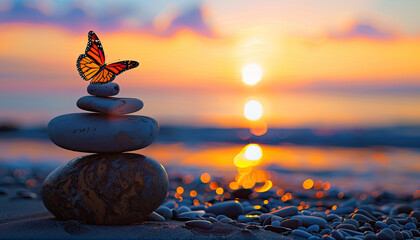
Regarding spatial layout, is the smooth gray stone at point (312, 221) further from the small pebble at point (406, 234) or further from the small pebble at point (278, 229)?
the small pebble at point (406, 234)

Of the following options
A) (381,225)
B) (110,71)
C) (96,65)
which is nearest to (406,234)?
(381,225)

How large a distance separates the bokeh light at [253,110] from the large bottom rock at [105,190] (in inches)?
1187

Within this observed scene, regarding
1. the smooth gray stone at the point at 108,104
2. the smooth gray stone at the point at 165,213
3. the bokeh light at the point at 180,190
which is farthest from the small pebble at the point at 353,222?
the bokeh light at the point at 180,190

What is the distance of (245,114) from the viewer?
37.3 meters

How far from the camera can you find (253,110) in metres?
39.8

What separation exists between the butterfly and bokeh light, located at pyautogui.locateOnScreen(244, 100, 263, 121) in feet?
97.3

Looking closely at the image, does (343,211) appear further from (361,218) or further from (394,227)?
(394,227)

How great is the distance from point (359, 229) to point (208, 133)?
22.2m

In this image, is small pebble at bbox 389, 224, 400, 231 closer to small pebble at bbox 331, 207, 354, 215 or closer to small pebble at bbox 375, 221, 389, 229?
small pebble at bbox 375, 221, 389, 229

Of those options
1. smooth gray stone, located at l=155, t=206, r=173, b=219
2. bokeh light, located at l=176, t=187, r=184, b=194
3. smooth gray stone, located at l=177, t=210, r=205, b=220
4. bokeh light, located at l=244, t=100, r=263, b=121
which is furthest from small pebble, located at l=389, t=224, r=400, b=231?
bokeh light, located at l=244, t=100, r=263, b=121

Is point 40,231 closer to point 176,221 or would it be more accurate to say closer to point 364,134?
point 176,221

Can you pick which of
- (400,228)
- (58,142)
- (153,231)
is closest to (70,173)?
(58,142)

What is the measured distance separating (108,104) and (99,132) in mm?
307

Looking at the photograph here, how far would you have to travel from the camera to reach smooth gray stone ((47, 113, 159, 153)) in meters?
4.33
